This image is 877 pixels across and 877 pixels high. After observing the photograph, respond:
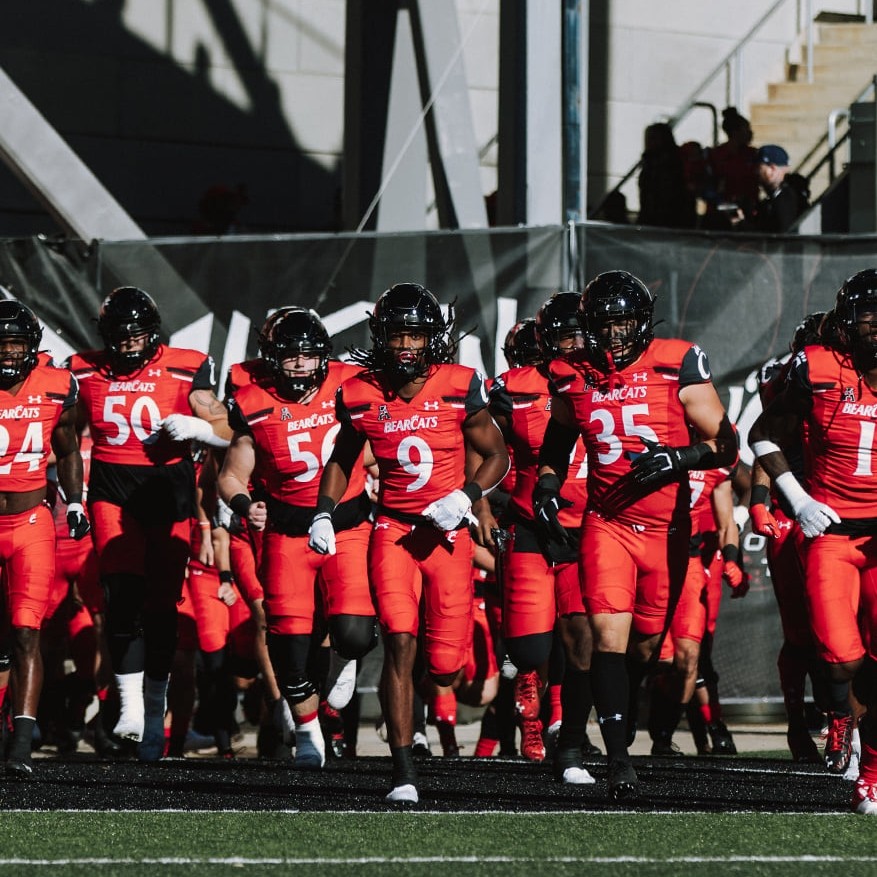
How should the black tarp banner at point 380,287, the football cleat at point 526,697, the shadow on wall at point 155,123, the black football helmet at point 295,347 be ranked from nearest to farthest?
1. the black football helmet at point 295,347
2. the football cleat at point 526,697
3. the black tarp banner at point 380,287
4. the shadow on wall at point 155,123

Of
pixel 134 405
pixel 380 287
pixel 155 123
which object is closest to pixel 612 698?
pixel 134 405

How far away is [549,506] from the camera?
7469 millimetres

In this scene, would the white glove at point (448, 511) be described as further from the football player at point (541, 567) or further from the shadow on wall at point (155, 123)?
the shadow on wall at point (155, 123)

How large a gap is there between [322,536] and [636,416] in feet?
4.36

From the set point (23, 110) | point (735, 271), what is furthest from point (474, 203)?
point (23, 110)

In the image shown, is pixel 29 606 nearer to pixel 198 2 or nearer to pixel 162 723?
pixel 162 723

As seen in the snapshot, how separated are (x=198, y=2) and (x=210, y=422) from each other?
7.79 m

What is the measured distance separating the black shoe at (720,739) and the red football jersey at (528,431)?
6.78 ft

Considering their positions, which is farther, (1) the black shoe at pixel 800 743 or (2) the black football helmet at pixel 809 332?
(2) the black football helmet at pixel 809 332

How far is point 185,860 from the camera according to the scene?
546cm

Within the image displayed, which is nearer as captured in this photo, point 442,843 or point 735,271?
point 442,843

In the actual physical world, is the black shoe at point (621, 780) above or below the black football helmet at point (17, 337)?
below

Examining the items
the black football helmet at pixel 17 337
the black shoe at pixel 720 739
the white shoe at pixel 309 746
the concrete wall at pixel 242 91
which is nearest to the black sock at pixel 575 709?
the white shoe at pixel 309 746

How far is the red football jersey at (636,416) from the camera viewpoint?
7.39 m
